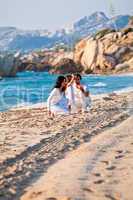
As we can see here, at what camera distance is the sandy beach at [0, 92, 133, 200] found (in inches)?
238

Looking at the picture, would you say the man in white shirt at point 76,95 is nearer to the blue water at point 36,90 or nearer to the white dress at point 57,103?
the white dress at point 57,103

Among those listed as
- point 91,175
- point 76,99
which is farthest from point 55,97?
point 91,175

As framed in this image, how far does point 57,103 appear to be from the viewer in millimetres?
15125

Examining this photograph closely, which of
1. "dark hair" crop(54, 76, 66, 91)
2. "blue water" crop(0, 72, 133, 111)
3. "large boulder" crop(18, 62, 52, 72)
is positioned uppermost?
"dark hair" crop(54, 76, 66, 91)

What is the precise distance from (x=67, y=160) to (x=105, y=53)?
68.7 metres

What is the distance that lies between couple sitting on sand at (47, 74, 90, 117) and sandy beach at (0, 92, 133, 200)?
2720 mm

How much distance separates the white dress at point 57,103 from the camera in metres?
15.1

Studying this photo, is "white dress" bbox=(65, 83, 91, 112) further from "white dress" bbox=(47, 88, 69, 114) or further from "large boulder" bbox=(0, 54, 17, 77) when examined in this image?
"large boulder" bbox=(0, 54, 17, 77)

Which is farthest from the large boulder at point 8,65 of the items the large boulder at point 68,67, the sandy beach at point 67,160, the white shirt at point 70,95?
the sandy beach at point 67,160

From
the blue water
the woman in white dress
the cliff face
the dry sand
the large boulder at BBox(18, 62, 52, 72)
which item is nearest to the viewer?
the dry sand

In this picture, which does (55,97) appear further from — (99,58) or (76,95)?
(99,58)

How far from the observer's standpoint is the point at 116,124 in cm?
1205

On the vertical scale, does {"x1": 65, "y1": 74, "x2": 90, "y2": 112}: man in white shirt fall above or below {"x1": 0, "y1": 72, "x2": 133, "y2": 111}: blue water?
above

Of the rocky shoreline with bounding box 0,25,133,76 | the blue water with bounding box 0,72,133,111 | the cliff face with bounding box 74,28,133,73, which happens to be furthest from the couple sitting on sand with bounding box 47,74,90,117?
the cliff face with bounding box 74,28,133,73
